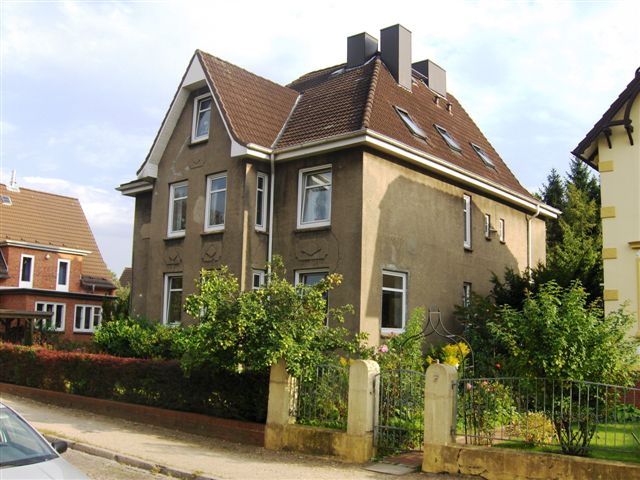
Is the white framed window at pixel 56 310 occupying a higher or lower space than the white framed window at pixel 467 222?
lower

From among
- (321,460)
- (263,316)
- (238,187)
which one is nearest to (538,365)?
(321,460)

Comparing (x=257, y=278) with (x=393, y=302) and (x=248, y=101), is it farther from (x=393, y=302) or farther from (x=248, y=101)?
(x=248, y=101)

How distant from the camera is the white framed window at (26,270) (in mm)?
36094

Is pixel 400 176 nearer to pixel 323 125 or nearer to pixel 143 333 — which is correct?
pixel 323 125

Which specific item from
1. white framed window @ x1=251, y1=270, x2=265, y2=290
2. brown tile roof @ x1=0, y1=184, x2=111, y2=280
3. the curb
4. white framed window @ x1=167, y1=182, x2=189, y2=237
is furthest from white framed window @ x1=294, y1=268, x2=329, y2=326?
brown tile roof @ x1=0, y1=184, x2=111, y2=280

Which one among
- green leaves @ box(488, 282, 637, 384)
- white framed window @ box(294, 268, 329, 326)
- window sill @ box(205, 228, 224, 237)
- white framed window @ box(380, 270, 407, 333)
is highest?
window sill @ box(205, 228, 224, 237)

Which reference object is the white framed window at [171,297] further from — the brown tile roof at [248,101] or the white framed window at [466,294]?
the white framed window at [466,294]

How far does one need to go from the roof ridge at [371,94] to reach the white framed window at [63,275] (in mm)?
23643

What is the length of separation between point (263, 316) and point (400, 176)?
25.9ft

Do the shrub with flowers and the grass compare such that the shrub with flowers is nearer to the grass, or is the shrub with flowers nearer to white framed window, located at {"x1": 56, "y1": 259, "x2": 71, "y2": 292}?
the grass

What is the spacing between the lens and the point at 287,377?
12078 mm

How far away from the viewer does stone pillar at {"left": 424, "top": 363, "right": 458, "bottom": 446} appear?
1012cm

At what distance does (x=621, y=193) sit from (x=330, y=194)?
23.1ft

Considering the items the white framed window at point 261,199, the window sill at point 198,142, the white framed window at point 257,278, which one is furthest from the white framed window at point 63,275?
the white framed window at point 261,199
